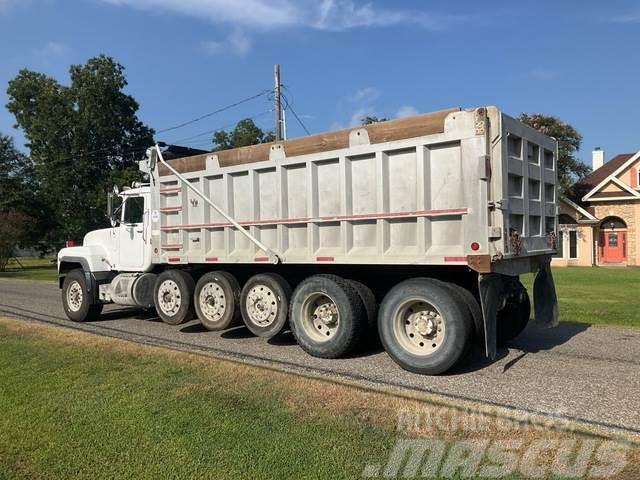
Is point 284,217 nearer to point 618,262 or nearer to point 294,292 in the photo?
point 294,292

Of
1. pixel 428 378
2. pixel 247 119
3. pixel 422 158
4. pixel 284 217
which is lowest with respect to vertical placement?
pixel 428 378

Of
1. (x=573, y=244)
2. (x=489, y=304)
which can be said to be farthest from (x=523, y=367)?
(x=573, y=244)

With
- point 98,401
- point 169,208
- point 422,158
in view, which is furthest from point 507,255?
point 169,208

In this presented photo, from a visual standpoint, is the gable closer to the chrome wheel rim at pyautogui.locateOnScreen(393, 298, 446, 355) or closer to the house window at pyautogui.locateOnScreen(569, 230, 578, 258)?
the house window at pyautogui.locateOnScreen(569, 230, 578, 258)

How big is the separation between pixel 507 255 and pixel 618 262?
29.0 m

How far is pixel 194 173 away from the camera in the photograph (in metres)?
8.95

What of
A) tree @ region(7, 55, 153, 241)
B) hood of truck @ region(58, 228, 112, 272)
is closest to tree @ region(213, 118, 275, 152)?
tree @ region(7, 55, 153, 241)

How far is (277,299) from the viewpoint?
7828mm

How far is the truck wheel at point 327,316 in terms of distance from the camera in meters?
6.93

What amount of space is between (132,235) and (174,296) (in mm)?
A: 1858

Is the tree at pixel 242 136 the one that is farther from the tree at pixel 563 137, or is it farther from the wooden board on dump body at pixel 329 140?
the wooden board on dump body at pixel 329 140

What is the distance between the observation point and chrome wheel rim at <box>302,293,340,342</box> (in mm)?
7277

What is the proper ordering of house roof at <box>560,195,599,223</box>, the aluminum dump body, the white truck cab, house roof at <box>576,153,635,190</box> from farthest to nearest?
house roof at <box>576,153,635,190</box> < house roof at <box>560,195,599,223</box> < the white truck cab < the aluminum dump body

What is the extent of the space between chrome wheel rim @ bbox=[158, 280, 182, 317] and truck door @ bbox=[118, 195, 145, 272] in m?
1.05
